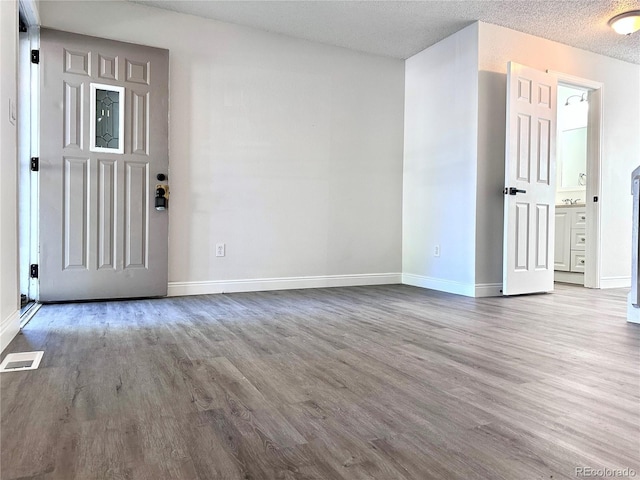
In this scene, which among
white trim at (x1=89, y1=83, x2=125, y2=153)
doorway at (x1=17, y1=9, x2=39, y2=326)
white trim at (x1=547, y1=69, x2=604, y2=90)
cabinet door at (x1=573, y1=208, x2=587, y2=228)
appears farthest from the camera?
cabinet door at (x1=573, y1=208, x2=587, y2=228)

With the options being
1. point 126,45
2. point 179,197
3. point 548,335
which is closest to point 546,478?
point 548,335

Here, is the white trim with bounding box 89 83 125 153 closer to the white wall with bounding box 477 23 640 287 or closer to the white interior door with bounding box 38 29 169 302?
the white interior door with bounding box 38 29 169 302

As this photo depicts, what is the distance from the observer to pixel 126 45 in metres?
3.56

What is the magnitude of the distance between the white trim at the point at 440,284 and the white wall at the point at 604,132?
17 centimetres

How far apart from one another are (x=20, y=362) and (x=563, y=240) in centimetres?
566

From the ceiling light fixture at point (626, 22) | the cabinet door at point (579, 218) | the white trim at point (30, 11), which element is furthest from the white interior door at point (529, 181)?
the white trim at point (30, 11)

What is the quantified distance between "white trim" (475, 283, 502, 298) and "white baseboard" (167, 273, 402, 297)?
1102 millimetres

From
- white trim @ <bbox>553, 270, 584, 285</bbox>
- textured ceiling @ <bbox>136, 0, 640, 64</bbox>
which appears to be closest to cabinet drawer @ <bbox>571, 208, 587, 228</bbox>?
white trim @ <bbox>553, 270, 584, 285</bbox>

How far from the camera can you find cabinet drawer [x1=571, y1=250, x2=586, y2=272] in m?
5.14

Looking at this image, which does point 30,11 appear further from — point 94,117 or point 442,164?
point 442,164

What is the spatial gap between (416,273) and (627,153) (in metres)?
2.87

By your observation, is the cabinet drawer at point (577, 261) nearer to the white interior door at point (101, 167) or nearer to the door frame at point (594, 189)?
the door frame at point (594, 189)

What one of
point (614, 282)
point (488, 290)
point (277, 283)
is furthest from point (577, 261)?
point (277, 283)

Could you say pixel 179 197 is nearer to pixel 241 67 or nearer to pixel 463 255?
pixel 241 67
